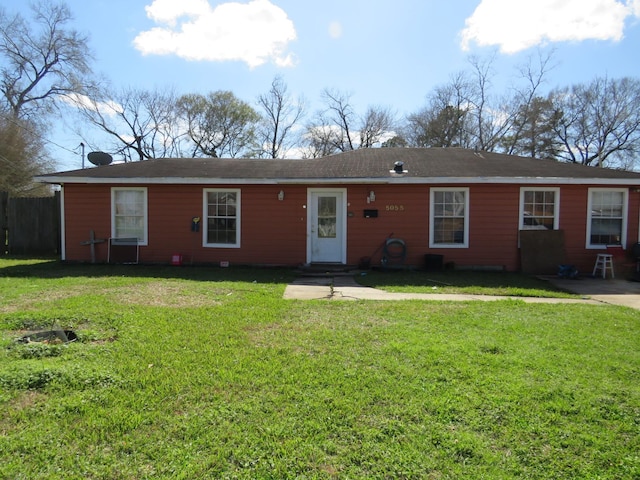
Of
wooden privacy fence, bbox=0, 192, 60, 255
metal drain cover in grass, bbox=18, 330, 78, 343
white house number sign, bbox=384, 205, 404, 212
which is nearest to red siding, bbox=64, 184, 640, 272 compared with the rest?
white house number sign, bbox=384, 205, 404, 212

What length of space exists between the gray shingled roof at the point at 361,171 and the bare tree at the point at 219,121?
896 inches

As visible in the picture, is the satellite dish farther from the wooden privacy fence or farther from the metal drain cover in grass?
the metal drain cover in grass

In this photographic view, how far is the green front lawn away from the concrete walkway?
4.70 ft

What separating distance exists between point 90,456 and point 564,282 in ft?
31.4

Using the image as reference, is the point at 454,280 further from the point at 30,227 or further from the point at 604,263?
the point at 30,227

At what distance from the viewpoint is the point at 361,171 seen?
10.9 m

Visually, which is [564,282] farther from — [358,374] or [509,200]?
[358,374]

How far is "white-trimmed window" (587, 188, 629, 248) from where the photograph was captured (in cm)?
1039

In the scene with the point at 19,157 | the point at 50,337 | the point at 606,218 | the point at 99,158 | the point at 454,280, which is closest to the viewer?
the point at 50,337

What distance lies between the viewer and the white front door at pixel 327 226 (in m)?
10.8

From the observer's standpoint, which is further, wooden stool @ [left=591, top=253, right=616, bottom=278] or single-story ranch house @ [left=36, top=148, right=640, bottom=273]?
single-story ranch house @ [left=36, top=148, right=640, bottom=273]

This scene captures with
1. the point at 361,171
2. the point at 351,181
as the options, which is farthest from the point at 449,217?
the point at 351,181

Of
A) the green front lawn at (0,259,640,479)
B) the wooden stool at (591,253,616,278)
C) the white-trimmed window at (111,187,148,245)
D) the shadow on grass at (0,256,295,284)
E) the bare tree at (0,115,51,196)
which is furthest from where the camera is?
the bare tree at (0,115,51,196)

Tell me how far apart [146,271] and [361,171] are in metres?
6.02
